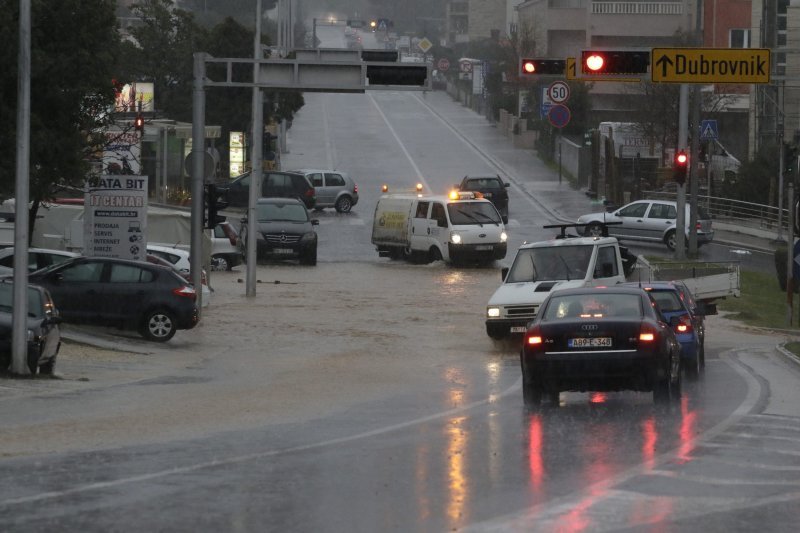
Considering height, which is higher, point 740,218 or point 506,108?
point 506,108

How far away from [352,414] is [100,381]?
560 cm

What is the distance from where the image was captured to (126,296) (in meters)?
28.0

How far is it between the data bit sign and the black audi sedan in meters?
14.5

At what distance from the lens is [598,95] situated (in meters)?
98.4

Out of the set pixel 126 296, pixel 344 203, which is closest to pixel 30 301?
pixel 126 296

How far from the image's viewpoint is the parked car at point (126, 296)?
2792 centimetres

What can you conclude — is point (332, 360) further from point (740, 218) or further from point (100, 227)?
point (740, 218)

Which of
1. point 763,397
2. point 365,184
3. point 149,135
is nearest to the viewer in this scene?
point 763,397

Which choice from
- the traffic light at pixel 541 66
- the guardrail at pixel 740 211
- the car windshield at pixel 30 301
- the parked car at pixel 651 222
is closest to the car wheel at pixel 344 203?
the parked car at pixel 651 222

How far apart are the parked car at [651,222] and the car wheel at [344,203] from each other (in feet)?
36.5

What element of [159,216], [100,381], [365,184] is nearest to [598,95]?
[365,184]

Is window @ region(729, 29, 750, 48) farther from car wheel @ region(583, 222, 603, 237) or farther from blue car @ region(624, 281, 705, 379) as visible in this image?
blue car @ region(624, 281, 705, 379)

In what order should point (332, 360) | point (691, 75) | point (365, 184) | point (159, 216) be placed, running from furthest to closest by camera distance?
point (365, 184) < point (159, 216) < point (691, 75) < point (332, 360)

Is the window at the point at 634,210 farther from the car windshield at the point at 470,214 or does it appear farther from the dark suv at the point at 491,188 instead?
the car windshield at the point at 470,214
